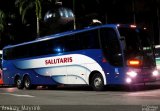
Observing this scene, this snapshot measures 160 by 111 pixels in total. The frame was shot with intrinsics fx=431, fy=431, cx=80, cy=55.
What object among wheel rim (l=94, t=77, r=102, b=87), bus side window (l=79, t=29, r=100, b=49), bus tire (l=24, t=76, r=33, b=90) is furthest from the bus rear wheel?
wheel rim (l=94, t=77, r=102, b=87)

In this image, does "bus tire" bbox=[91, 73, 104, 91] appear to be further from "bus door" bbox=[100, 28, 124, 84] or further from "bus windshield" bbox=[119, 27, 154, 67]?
"bus windshield" bbox=[119, 27, 154, 67]

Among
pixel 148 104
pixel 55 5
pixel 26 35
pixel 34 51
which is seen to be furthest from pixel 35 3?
pixel 148 104

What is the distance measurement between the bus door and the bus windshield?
14.9 inches

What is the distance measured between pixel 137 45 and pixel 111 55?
1360mm

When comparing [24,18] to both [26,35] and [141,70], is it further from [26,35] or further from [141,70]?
[141,70]

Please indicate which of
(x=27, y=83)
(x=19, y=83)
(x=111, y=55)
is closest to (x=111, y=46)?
(x=111, y=55)

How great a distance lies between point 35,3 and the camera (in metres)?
43.2

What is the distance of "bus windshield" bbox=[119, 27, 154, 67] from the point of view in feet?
67.4

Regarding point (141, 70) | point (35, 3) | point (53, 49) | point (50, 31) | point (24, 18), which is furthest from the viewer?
point (50, 31)

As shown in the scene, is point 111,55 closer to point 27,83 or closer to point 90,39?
point 90,39

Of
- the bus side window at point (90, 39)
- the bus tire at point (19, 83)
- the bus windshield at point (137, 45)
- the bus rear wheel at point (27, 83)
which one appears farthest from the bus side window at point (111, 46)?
the bus tire at point (19, 83)

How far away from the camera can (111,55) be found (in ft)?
69.4

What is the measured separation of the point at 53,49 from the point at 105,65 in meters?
5.04

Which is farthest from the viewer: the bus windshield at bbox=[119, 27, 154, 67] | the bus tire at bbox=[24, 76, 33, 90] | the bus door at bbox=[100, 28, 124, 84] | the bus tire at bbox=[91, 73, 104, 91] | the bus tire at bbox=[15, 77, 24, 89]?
the bus tire at bbox=[15, 77, 24, 89]
